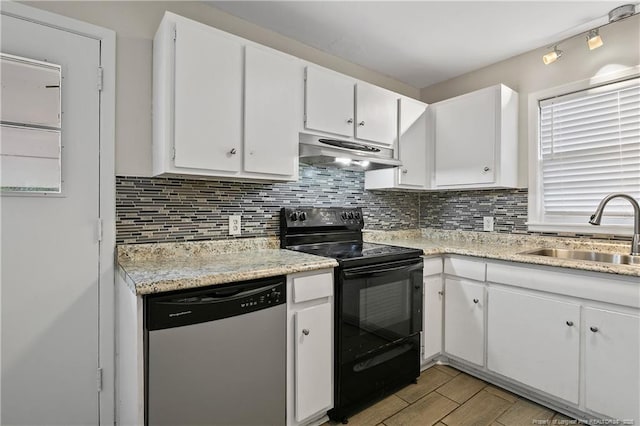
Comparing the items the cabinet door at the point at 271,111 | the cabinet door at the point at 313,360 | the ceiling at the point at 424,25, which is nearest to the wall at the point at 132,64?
the ceiling at the point at 424,25

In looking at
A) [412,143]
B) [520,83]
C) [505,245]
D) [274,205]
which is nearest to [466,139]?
[412,143]

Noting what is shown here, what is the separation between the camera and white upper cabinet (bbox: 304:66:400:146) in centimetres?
209

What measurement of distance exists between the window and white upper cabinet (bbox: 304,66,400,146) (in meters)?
1.17

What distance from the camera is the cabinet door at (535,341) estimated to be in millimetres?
1787

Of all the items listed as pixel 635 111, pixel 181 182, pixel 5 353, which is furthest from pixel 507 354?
pixel 5 353

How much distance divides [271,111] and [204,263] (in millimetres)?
944

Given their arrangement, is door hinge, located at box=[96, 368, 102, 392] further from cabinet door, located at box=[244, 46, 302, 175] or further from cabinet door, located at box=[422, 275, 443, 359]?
cabinet door, located at box=[422, 275, 443, 359]

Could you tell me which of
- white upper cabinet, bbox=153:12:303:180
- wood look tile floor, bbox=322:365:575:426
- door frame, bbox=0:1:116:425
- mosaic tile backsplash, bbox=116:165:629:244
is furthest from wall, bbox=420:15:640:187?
door frame, bbox=0:1:116:425

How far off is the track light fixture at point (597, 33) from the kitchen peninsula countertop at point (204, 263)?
6.85ft

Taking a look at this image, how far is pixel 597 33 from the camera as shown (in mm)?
2121

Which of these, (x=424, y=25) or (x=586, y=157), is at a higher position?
(x=424, y=25)

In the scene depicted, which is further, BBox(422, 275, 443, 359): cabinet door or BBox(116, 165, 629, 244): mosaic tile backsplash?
BBox(422, 275, 443, 359): cabinet door

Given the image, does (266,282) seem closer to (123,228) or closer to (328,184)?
(123,228)

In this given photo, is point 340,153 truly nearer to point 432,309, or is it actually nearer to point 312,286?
point 312,286
